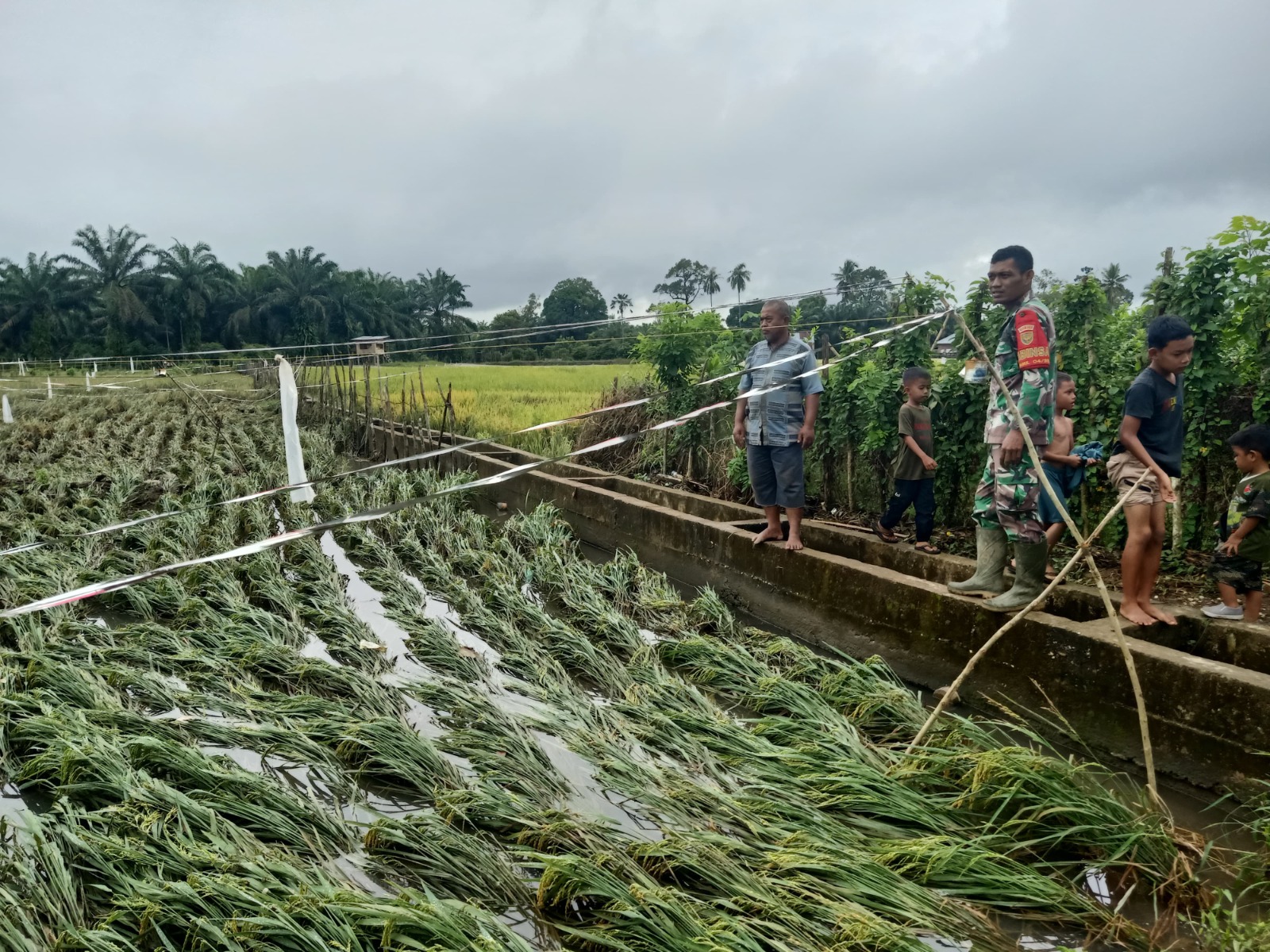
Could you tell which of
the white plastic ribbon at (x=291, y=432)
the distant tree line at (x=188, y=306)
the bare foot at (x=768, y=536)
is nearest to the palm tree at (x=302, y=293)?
the distant tree line at (x=188, y=306)

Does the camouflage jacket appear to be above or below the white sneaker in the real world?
above

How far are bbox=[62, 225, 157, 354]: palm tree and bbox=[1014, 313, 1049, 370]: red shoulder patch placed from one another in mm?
48893

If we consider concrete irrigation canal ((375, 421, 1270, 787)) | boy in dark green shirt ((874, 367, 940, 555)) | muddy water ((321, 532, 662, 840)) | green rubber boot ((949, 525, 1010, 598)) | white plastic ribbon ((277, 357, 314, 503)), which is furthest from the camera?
white plastic ribbon ((277, 357, 314, 503))

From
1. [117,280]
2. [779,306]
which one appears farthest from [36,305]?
[779,306]

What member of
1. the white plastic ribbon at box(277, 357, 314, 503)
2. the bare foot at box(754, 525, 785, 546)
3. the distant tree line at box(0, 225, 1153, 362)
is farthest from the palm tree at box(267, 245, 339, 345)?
the bare foot at box(754, 525, 785, 546)

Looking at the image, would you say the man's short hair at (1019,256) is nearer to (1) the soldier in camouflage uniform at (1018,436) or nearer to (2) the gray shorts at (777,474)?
(1) the soldier in camouflage uniform at (1018,436)

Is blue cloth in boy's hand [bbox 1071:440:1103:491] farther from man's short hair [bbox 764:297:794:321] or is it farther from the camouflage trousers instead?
man's short hair [bbox 764:297:794:321]

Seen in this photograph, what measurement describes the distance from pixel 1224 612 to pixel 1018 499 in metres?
0.99

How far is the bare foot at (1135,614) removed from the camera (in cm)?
353

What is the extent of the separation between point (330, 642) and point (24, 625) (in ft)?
5.28

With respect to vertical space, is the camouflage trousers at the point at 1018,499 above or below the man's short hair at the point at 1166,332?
below

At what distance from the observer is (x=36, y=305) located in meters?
44.4

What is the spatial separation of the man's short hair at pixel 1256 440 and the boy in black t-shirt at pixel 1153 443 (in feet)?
1.01

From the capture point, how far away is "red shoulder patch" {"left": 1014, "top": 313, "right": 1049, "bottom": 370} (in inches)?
146
